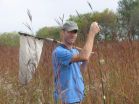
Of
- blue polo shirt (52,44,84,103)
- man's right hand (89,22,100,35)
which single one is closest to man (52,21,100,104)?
blue polo shirt (52,44,84,103)

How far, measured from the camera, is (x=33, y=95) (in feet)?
10.9

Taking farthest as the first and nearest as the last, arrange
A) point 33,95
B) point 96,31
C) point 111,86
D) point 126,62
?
point 126,62
point 111,86
point 96,31
point 33,95

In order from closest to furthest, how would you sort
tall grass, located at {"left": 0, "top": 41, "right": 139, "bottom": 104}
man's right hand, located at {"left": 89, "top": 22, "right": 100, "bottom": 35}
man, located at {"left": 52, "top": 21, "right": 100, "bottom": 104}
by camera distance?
tall grass, located at {"left": 0, "top": 41, "right": 139, "bottom": 104} → man's right hand, located at {"left": 89, "top": 22, "right": 100, "bottom": 35} → man, located at {"left": 52, "top": 21, "right": 100, "bottom": 104}

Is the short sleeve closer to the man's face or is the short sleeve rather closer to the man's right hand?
the man's face

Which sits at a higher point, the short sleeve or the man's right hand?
the man's right hand

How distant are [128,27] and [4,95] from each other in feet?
3.90

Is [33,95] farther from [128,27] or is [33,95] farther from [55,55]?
[128,27]

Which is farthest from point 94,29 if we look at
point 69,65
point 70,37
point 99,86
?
point 99,86

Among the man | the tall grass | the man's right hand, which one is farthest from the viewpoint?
the man

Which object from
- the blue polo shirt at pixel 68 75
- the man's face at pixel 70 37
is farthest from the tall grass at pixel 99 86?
the man's face at pixel 70 37

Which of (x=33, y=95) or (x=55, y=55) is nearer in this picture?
(x=33, y=95)

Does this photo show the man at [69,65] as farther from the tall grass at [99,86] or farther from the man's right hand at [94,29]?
the man's right hand at [94,29]

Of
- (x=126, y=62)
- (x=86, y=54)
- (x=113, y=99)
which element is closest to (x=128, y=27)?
(x=126, y=62)

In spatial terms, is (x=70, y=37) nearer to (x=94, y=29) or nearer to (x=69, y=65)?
(x=69, y=65)
